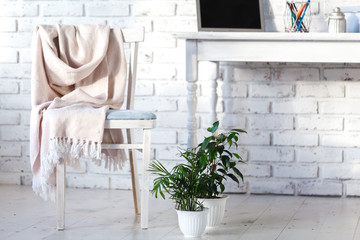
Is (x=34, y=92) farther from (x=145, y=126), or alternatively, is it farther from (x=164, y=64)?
(x=164, y=64)

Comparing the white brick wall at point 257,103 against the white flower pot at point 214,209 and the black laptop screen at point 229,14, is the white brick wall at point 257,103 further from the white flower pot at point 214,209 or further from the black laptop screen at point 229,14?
the white flower pot at point 214,209

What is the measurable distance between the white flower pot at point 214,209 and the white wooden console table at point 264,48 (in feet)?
1.03

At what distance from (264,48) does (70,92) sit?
2.69ft

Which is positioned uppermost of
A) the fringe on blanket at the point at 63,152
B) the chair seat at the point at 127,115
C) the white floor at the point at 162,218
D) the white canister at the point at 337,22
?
the white canister at the point at 337,22

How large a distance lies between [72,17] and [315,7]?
4.06ft

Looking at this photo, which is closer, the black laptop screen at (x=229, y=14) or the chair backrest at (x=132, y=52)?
the chair backrest at (x=132, y=52)

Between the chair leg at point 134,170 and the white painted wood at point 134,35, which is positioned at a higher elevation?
the white painted wood at point 134,35

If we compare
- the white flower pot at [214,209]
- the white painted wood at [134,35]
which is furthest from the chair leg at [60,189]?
the white painted wood at [134,35]

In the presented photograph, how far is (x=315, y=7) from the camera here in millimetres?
3279

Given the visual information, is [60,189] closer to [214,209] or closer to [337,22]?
[214,209]

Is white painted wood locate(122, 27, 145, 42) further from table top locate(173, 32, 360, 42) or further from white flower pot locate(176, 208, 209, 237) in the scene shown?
white flower pot locate(176, 208, 209, 237)

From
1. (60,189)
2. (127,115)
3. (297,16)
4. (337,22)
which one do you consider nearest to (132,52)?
(127,115)

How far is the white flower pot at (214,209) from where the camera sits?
2543 millimetres

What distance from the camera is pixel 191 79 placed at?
9.17ft
